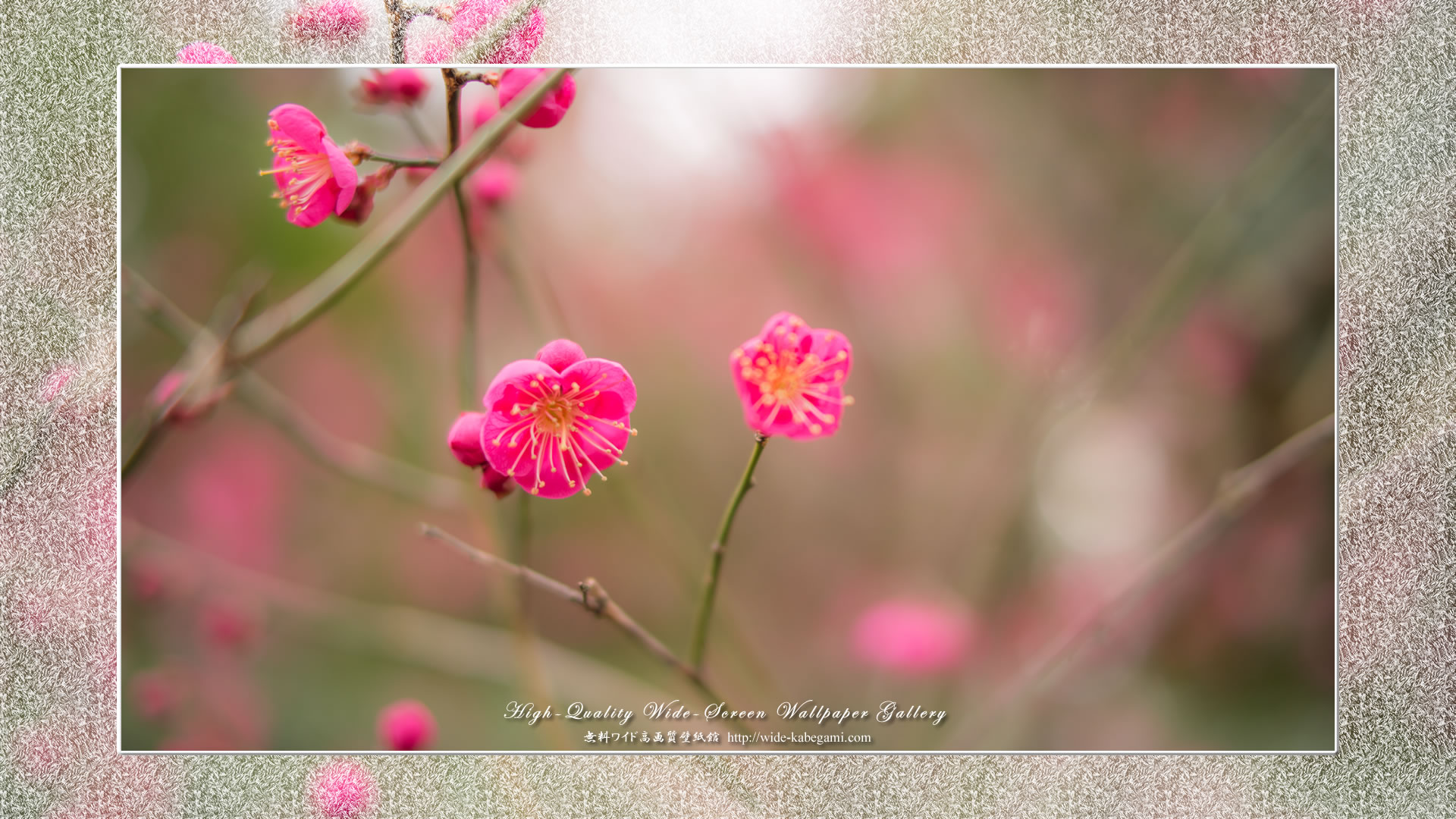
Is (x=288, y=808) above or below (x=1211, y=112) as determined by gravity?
below

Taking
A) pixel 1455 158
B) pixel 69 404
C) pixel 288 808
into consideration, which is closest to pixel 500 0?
pixel 69 404

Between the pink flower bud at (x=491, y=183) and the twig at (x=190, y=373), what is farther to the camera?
the pink flower bud at (x=491, y=183)

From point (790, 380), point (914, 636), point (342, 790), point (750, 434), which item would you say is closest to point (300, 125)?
point (790, 380)

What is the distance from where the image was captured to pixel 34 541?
100 cm

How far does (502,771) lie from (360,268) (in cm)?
63

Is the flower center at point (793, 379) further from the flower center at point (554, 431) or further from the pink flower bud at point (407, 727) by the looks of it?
the pink flower bud at point (407, 727)

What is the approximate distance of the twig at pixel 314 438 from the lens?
0.92 metres

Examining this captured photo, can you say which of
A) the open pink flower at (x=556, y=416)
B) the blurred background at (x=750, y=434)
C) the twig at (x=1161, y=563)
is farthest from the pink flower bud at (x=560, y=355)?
the twig at (x=1161, y=563)

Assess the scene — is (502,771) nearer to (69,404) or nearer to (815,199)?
(69,404)

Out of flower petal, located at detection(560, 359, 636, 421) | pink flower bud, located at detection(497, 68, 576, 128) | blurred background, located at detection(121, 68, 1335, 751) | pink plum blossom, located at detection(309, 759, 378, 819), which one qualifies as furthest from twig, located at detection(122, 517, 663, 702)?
pink flower bud, located at detection(497, 68, 576, 128)

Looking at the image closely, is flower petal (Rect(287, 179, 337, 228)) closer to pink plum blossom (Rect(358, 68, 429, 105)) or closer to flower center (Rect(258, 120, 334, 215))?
flower center (Rect(258, 120, 334, 215))

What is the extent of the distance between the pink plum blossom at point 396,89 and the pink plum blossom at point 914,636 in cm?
81

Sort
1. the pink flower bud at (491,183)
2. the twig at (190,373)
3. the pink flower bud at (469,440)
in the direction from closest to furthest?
the pink flower bud at (469,440)
the twig at (190,373)
the pink flower bud at (491,183)

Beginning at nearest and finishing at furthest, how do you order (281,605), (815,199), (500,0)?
(500,0) < (281,605) < (815,199)
